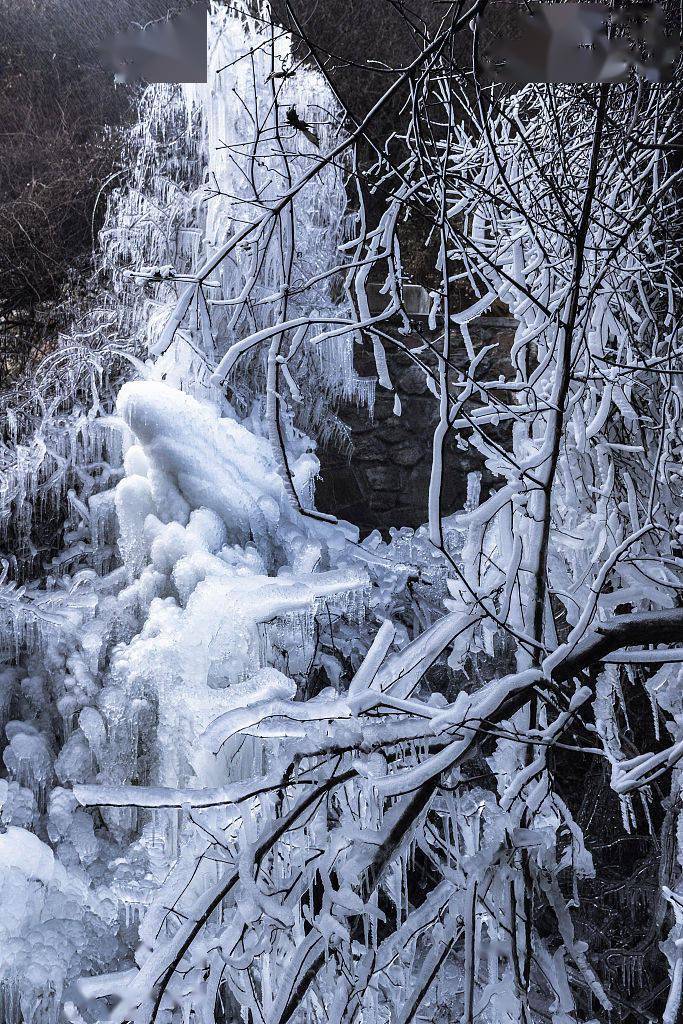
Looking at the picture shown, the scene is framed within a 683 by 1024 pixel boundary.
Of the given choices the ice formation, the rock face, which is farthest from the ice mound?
the rock face

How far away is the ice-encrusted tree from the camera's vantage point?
2.52 feet

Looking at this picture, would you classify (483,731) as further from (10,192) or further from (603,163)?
(10,192)

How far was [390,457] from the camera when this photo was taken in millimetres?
3150

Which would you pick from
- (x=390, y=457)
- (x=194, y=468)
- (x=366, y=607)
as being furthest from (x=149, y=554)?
(x=390, y=457)

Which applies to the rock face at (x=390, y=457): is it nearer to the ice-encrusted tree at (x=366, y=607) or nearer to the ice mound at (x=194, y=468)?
the ice-encrusted tree at (x=366, y=607)

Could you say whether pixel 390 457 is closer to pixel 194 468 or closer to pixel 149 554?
pixel 194 468

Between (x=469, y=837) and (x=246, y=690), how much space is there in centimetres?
126

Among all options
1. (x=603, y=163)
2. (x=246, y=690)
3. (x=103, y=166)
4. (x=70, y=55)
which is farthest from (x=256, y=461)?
(x=603, y=163)

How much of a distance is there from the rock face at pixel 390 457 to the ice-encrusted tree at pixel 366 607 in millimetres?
84

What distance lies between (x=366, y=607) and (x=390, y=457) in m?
0.82

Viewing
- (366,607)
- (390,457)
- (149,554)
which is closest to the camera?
(366,607)

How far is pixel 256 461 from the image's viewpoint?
2.86m

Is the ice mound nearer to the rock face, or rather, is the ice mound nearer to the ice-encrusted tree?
the ice-encrusted tree

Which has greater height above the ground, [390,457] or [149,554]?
[390,457]
